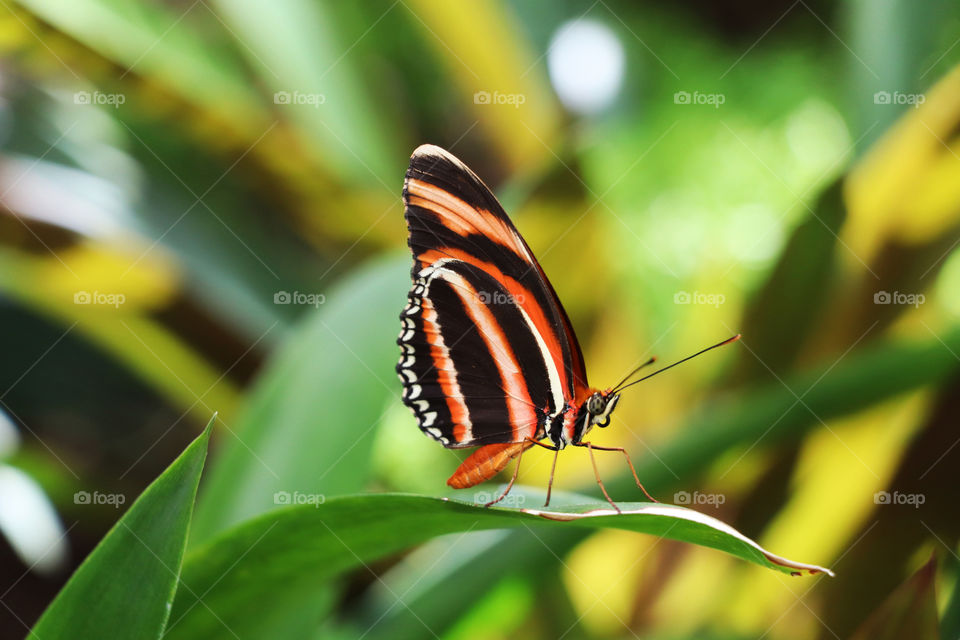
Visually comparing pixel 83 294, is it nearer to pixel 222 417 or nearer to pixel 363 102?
pixel 222 417

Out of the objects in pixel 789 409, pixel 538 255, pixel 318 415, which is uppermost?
pixel 538 255

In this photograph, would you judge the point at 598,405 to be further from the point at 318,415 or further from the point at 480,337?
the point at 318,415

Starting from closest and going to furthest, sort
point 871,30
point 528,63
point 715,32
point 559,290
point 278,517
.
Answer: point 278,517 → point 871,30 → point 559,290 → point 528,63 → point 715,32

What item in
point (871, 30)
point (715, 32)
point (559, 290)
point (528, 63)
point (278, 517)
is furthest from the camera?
point (715, 32)

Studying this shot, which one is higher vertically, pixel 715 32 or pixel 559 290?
pixel 715 32

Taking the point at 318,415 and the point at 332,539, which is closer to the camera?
the point at 332,539

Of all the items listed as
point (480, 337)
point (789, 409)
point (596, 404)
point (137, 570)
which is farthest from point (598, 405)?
point (137, 570)

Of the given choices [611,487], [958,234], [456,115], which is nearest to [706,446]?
[611,487]
